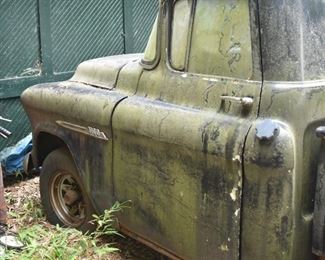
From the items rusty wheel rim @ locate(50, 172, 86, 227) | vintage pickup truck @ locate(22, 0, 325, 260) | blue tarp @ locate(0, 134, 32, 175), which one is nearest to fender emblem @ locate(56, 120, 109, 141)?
vintage pickup truck @ locate(22, 0, 325, 260)

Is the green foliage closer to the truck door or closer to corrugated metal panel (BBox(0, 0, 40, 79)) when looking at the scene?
the truck door

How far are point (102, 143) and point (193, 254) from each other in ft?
3.42

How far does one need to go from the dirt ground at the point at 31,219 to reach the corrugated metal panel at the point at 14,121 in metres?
0.48

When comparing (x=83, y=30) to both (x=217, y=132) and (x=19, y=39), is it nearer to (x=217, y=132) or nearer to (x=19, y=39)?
(x=19, y=39)

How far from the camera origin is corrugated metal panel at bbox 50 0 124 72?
6438 millimetres

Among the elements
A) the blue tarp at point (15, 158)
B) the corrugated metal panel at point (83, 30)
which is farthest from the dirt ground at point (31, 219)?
the corrugated metal panel at point (83, 30)

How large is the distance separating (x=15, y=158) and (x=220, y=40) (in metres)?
3.51

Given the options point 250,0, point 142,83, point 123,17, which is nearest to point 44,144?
point 142,83

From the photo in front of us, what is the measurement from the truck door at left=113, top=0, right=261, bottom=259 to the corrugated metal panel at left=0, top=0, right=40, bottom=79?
2.91 metres

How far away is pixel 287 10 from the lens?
280cm

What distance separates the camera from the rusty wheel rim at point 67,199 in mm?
4434

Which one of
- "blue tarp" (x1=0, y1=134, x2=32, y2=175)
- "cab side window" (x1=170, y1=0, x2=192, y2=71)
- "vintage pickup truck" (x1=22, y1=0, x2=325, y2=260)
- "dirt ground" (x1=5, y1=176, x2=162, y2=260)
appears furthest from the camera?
"blue tarp" (x1=0, y1=134, x2=32, y2=175)

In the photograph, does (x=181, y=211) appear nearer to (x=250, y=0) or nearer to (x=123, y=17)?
(x=250, y=0)

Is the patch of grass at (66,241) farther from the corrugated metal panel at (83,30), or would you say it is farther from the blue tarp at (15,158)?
the corrugated metal panel at (83,30)
